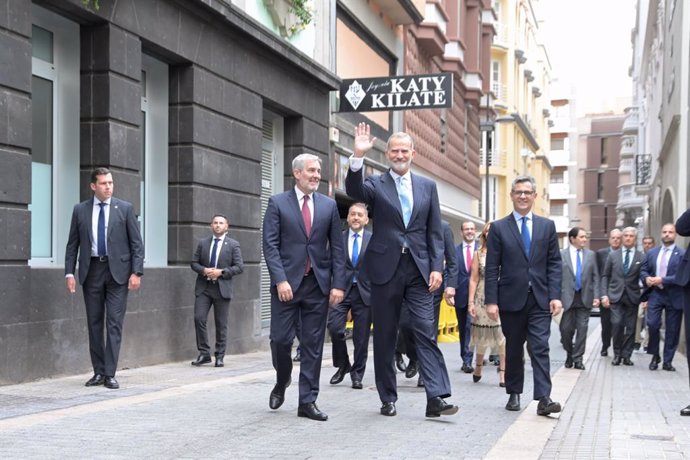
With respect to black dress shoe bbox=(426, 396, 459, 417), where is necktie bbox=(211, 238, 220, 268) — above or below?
above

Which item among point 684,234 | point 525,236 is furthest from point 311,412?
point 684,234

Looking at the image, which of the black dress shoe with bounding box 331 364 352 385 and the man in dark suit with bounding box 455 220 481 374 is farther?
the man in dark suit with bounding box 455 220 481 374

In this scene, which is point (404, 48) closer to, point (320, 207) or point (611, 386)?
point (611, 386)

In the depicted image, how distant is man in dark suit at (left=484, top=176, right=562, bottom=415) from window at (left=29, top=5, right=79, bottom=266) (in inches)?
186

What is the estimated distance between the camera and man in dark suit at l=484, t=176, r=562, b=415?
26.8 ft

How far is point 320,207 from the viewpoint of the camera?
7.73 m

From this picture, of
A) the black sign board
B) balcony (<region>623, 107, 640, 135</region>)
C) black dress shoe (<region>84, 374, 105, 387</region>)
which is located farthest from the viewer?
balcony (<region>623, 107, 640, 135</region>)

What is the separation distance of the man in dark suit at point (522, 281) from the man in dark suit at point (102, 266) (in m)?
3.29

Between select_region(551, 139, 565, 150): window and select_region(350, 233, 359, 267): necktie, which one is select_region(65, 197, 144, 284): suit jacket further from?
select_region(551, 139, 565, 150): window

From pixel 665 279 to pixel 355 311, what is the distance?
5.84m

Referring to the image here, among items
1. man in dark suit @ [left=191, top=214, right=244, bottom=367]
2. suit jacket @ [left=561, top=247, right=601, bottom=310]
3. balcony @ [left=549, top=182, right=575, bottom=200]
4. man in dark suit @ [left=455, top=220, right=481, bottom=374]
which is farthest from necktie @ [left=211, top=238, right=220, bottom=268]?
balcony @ [left=549, top=182, right=575, bottom=200]

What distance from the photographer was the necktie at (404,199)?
765 centimetres

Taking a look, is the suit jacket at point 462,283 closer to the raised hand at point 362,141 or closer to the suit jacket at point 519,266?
the suit jacket at point 519,266

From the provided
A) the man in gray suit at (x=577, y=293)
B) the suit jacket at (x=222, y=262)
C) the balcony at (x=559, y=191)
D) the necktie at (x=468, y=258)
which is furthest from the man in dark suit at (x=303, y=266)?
the balcony at (x=559, y=191)
